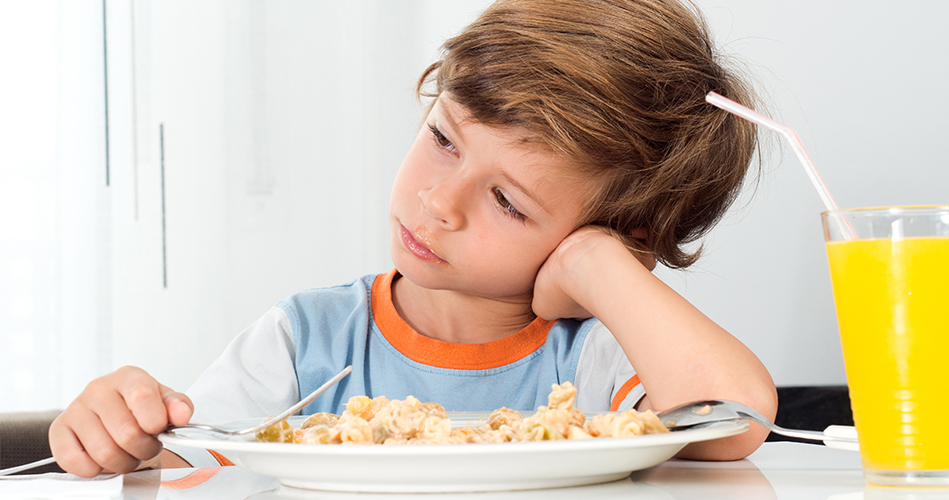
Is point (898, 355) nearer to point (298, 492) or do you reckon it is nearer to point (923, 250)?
point (923, 250)

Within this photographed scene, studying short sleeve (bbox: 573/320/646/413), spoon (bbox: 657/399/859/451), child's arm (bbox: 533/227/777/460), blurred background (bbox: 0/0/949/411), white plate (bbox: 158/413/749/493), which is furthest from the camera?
blurred background (bbox: 0/0/949/411)

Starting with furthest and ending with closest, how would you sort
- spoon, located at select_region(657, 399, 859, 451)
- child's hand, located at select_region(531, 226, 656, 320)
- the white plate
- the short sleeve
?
the short sleeve, child's hand, located at select_region(531, 226, 656, 320), spoon, located at select_region(657, 399, 859, 451), the white plate

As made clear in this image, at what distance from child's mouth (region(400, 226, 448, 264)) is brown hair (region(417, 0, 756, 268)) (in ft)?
0.53

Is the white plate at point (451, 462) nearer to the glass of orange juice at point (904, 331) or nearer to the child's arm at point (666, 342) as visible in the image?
the glass of orange juice at point (904, 331)

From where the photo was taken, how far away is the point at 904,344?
423 millimetres

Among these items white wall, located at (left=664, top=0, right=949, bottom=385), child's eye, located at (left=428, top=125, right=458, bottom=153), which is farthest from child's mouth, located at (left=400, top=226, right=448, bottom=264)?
white wall, located at (left=664, top=0, right=949, bottom=385)

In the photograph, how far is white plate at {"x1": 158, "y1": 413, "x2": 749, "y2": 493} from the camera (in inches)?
15.2

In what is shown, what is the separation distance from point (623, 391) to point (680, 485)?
1.30ft

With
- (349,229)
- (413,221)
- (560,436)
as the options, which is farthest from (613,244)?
(349,229)

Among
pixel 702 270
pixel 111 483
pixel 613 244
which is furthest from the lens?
pixel 702 270

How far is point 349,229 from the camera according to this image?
8.32ft

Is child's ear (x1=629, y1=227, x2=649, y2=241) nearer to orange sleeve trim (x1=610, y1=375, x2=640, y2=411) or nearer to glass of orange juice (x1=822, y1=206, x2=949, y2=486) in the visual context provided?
orange sleeve trim (x1=610, y1=375, x2=640, y2=411)

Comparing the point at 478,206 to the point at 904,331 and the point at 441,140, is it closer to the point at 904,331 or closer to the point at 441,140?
the point at 441,140

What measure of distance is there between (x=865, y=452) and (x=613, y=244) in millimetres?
423
